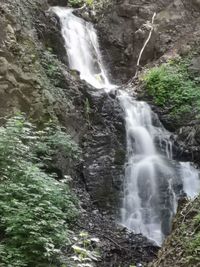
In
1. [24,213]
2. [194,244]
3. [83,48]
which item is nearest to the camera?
[194,244]

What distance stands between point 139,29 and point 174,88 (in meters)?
3.29

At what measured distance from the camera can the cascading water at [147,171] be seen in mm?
9641

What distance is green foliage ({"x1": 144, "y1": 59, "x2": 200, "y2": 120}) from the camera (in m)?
13.5

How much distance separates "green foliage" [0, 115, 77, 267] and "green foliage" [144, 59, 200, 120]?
7.74 meters

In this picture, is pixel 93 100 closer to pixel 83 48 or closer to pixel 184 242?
pixel 83 48

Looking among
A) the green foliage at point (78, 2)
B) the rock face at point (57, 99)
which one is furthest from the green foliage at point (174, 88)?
the green foliage at point (78, 2)

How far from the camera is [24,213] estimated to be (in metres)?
5.04

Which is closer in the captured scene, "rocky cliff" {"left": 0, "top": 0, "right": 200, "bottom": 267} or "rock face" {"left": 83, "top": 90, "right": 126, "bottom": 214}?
"rocky cliff" {"left": 0, "top": 0, "right": 200, "bottom": 267}

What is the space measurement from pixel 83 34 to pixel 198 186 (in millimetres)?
7906

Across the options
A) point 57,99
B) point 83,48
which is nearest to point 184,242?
point 57,99

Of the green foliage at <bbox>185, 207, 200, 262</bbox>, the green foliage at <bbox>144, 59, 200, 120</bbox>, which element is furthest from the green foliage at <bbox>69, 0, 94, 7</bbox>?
the green foliage at <bbox>185, 207, 200, 262</bbox>

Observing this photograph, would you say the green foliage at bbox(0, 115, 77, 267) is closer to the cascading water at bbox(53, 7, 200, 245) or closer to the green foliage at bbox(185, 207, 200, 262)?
the green foliage at bbox(185, 207, 200, 262)

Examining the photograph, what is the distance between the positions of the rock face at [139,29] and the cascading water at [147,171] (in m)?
1.31

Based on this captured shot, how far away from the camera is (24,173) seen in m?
5.98
